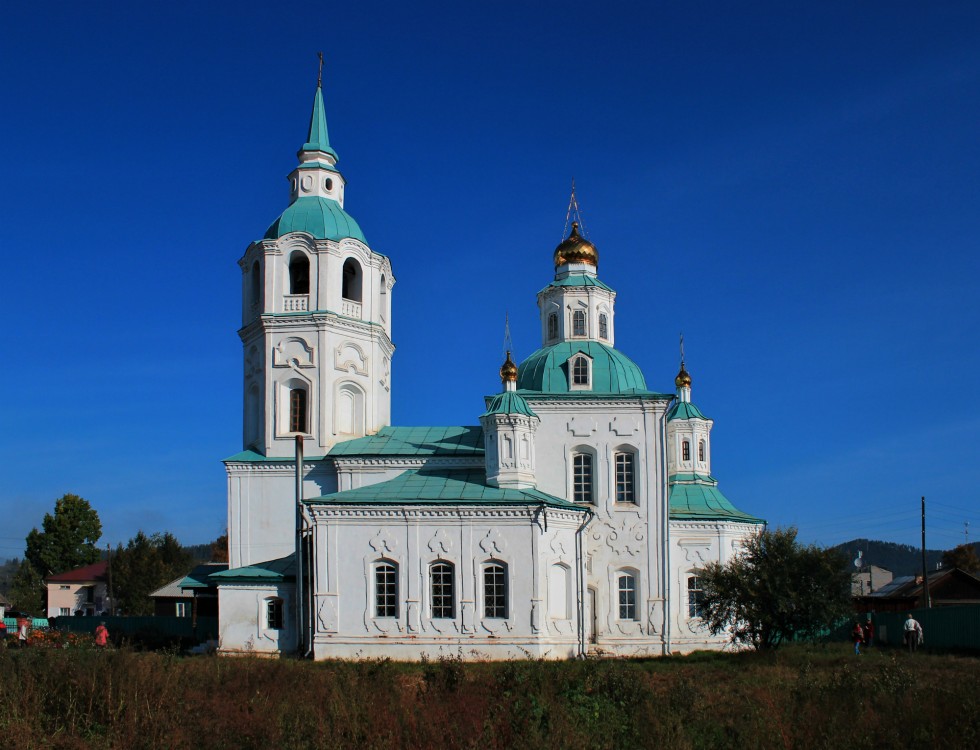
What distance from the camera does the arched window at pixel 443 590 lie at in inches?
1140

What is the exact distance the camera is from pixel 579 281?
124 feet

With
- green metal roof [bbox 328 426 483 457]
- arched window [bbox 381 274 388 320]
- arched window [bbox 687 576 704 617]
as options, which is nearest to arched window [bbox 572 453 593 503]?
green metal roof [bbox 328 426 483 457]

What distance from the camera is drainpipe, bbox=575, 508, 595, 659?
30469 millimetres

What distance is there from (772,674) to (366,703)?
10196mm

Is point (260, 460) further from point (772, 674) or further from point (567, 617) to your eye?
point (772, 674)

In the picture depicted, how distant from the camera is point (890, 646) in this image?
110ft

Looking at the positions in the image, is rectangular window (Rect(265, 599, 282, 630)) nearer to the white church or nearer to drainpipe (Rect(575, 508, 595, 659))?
the white church

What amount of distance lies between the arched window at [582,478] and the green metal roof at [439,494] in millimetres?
1312

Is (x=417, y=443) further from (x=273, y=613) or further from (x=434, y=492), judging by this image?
(x=273, y=613)

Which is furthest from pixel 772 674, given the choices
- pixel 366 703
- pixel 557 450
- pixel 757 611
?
pixel 557 450

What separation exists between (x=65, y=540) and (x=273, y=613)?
143 ft

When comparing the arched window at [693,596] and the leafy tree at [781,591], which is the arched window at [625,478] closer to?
the arched window at [693,596]

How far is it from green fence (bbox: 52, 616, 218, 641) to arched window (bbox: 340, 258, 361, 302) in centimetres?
Result: 1184

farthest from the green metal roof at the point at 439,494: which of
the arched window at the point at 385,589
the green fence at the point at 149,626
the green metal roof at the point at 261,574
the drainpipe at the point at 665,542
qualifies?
the green fence at the point at 149,626
